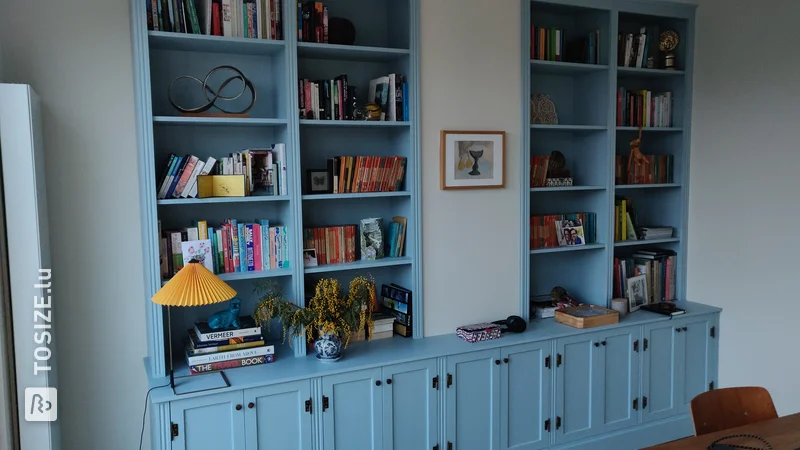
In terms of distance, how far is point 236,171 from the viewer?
10.1ft

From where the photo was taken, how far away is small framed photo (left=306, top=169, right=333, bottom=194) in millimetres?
3252

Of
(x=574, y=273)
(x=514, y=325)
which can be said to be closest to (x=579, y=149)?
(x=574, y=273)

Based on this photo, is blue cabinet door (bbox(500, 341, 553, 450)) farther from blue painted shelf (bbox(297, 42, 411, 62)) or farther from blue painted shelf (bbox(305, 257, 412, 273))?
blue painted shelf (bbox(297, 42, 411, 62))

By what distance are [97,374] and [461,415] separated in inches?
74.5

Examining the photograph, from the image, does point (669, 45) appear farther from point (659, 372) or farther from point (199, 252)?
point (199, 252)

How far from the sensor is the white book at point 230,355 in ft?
9.60

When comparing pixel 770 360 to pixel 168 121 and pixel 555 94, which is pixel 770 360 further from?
pixel 168 121

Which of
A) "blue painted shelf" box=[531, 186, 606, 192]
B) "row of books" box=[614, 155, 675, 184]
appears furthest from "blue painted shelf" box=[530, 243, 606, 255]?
"row of books" box=[614, 155, 675, 184]

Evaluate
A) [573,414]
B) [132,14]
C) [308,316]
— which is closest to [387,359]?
[308,316]

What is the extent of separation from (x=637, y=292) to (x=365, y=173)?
2113mm

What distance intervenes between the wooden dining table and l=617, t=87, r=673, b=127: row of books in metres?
2.31

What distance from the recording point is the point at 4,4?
2.77 m

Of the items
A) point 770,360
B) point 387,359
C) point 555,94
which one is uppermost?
point 555,94

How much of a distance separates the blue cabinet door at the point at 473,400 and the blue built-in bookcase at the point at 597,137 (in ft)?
1.90
